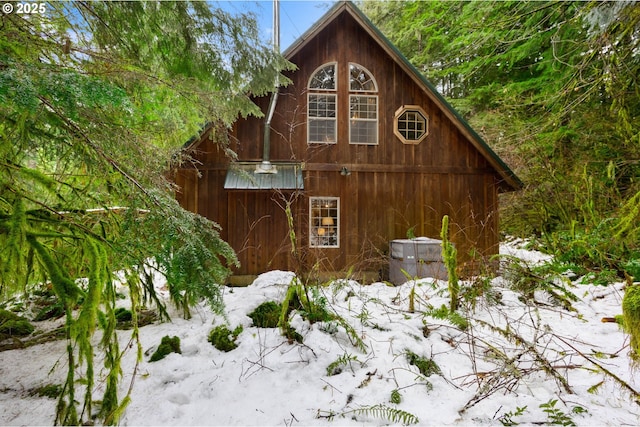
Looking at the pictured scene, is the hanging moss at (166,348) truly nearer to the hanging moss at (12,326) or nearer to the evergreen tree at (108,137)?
the evergreen tree at (108,137)

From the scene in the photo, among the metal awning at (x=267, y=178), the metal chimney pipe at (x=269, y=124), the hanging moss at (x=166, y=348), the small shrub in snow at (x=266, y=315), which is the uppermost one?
the metal chimney pipe at (x=269, y=124)

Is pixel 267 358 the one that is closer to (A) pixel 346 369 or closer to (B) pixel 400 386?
(A) pixel 346 369

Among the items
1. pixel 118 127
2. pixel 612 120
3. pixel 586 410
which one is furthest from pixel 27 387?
pixel 612 120

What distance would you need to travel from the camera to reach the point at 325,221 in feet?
25.7

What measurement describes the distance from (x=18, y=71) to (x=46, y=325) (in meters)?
3.95

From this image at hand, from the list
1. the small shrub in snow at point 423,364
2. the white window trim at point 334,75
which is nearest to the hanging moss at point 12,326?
the small shrub in snow at point 423,364

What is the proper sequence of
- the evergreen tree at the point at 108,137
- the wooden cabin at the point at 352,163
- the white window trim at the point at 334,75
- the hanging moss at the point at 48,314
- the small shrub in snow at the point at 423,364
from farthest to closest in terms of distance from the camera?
the white window trim at the point at 334,75, the wooden cabin at the point at 352,163, the hanging moss at the point at 48,314, the small shrub in snow at the point at 423,364, the evergreen tree at the point at 108,137

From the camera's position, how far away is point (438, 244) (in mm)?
6336

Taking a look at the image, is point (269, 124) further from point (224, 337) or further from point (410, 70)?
point (224, 337)

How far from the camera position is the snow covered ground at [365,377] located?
224 cm

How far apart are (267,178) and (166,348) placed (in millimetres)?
4687

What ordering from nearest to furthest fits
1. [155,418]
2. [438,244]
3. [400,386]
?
[155,418] < [400,386] < [438,244]

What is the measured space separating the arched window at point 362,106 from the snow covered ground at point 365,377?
5.45 m

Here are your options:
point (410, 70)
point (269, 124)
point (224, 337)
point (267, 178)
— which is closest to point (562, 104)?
point (410, 70)
